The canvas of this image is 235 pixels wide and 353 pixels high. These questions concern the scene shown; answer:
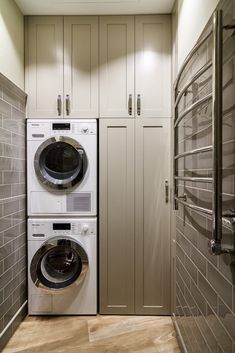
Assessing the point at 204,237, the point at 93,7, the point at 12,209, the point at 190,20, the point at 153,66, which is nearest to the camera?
the point at 204,237

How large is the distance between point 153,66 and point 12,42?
44.5 inches

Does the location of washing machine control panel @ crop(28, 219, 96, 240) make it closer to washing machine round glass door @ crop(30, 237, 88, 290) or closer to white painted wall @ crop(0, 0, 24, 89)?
washing machine round glass door @ crop(30, 237, 88, 290)

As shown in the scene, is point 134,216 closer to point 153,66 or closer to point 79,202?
point 79,202

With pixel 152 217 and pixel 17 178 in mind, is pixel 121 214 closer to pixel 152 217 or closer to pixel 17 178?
pixel 152 217

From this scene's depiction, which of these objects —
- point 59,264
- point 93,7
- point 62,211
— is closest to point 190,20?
point 93,7

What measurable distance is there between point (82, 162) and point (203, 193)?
1.26 metres

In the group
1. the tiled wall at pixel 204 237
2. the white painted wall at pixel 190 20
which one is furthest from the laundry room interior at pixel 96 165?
the tiled wall at pixel 204 237

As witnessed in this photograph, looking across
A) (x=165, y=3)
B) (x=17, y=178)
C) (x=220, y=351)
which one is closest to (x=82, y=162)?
(x=17, y=178)

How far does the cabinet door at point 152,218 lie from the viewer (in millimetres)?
2459

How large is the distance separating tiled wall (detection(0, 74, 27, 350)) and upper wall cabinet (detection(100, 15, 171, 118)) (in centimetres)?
71

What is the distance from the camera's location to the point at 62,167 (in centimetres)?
247

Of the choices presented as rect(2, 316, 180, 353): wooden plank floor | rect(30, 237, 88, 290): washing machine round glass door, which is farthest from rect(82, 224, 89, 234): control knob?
rect(2, 316, 180, 353): wooden plank floor

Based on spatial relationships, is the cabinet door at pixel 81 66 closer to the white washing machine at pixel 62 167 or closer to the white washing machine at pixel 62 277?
the white washing machine at pixel 62 167

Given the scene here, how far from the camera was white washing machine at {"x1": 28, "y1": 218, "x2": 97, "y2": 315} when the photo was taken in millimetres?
2422
